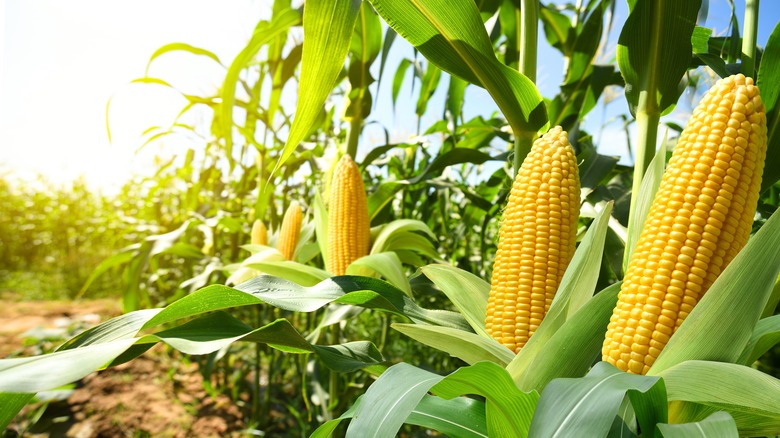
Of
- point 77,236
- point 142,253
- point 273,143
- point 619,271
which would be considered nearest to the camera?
point 619,271

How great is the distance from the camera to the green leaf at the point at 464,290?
0.89 m

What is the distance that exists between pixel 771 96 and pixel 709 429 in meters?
0.72

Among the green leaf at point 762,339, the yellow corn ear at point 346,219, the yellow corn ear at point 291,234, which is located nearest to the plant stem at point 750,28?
the green leaf at point 762,339

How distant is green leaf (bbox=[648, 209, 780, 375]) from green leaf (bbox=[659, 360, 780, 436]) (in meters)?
0.04

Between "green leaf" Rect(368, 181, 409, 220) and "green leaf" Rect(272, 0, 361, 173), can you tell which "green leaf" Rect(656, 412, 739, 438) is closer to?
"green leaf" Rect(272, 0, 361, 173)

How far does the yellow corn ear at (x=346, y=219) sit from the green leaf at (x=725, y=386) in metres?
1.07

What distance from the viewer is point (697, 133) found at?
0.68m

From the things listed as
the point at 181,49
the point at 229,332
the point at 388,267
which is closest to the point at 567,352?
the point at 229,332

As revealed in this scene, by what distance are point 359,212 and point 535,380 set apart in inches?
39.2

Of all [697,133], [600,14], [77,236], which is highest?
[600,14]

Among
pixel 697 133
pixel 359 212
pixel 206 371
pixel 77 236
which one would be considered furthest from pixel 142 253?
pixel 77 236

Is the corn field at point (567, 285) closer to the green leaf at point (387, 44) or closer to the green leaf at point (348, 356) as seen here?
the green leaf at point (348, 356)

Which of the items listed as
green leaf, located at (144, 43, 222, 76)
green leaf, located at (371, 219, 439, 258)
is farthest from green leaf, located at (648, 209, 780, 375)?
green leaf, located at (144, 43, 222, 76)

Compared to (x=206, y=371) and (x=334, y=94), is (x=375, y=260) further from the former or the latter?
(x=334, y=94)
